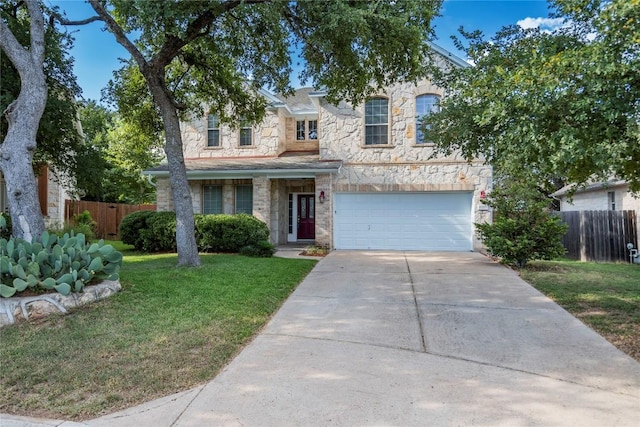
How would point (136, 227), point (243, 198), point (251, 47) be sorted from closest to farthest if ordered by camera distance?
1. point (251, 47)
2. point (136, 227)
3. point (243, 198)

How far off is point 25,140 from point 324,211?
933 centimetres

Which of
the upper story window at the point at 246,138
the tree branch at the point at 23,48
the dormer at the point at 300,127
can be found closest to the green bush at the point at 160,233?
the upper story window at the point at 246,138

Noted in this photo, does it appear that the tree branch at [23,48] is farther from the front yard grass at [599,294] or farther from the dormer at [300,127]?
the dormer at [300,127]

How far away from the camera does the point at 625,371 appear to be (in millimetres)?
3932

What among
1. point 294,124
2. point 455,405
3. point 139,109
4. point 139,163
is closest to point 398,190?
point 294,124

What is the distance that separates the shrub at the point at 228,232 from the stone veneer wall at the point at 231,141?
411 centimetres

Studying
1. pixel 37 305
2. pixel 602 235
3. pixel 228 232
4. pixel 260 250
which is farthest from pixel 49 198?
pixel 602 235

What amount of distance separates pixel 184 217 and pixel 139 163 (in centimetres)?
1786

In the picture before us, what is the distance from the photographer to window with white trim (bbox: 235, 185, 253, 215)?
15797 millimetres

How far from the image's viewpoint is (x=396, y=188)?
1438 centimetres

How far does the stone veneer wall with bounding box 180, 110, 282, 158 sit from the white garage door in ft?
11.8

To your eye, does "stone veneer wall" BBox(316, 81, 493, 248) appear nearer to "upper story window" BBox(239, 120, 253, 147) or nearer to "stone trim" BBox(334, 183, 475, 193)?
"stone trim" BBox(334, 183, 475, 193)

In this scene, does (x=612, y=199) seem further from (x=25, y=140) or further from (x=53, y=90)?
(x=53, y=90)

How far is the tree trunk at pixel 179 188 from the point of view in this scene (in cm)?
905
